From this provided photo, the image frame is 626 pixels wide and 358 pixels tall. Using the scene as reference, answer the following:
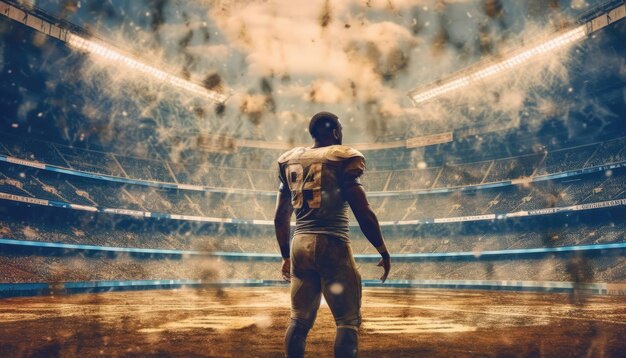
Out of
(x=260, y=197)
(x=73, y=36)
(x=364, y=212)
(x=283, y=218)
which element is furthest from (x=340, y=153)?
(x=260, y=197)

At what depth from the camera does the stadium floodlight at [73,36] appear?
16328mm

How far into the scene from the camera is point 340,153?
112 inches

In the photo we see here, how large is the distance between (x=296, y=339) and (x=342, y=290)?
52 cm

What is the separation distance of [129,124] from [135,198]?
6.09m

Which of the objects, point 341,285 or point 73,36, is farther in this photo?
point 73,36

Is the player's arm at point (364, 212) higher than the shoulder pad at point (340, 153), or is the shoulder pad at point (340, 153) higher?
the shoulder pad at point (340, 153)

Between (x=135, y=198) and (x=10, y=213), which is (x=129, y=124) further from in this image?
(x=10, y=213)

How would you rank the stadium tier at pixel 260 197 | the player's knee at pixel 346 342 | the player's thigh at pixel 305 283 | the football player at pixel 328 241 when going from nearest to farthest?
the player's knee at pixel 346 342 → the football player at pixel 328 241 → the player's thigh at pixel 305 283 → the stadium tier at pixel 260 197

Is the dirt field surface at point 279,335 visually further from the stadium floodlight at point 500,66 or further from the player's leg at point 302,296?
the stadium floodlight at point 500,66

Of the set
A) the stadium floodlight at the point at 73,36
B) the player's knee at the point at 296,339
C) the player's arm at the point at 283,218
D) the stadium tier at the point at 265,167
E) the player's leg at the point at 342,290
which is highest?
the stadium floodlight at the point at 73,36

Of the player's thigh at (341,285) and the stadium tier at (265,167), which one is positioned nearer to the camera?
the player's thigh at (341,285)

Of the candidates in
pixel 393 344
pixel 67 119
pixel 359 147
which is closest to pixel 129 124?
pixel 67 119

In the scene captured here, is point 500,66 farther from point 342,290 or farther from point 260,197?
point 342,290

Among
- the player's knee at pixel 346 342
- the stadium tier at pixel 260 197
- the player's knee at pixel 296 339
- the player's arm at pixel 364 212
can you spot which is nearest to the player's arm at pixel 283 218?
the player's knee at pixel 296 339
